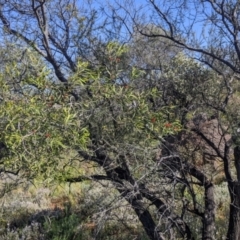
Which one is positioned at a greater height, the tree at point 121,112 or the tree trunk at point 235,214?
the tree at point 121,112

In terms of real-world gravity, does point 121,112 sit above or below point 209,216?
above

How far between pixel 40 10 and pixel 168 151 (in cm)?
234

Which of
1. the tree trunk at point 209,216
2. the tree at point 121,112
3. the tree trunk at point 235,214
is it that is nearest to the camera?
the tree at point 121,112

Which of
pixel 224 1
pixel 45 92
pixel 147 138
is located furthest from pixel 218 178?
pixel 45 92

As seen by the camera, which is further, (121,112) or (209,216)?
(209,216)

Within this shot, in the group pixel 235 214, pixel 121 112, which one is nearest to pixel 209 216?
pixel 235 214

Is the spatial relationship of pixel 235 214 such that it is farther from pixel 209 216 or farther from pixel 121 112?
pixel 121 112

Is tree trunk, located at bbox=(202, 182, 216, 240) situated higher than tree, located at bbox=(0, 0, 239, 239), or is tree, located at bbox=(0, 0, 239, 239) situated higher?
tree, located at bbox=(0, 0, 239, 239)

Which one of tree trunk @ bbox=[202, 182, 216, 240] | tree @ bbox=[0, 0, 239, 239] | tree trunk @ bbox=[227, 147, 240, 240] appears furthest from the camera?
tree trunk @ bbox=[202, 182, 216, 240]

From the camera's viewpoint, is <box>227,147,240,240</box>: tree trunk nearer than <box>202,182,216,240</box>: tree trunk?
Yes

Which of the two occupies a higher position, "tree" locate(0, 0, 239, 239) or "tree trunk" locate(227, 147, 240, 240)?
"tree" locate(0, 0, 239, 239)

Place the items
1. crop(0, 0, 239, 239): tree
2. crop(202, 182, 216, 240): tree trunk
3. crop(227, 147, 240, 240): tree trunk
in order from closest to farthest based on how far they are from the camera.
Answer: crop(0, 0, 239, 239): tree < crop(227, 147, 240, 240): tree trunk < crop(202, 182, 216, 240): tree trunk

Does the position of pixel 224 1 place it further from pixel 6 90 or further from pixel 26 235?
pixel 26 235

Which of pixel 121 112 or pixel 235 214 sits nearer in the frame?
pixel 121 112
